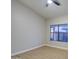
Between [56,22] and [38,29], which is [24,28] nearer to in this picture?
[38,29]

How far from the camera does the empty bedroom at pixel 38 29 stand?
4.27 metres

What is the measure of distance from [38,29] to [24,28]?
1.31 meters

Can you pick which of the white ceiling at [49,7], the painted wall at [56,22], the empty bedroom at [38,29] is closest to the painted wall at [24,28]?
the empty bedroom at [38,29]

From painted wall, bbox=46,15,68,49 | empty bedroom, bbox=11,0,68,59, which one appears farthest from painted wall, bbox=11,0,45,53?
painted wall, bbox=46,15,68,49

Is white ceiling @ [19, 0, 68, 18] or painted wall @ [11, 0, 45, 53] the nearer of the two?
white ceiling @ [19, 0, 68, 18]

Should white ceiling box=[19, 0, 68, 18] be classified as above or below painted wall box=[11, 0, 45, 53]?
above

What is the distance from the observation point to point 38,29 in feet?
19.4

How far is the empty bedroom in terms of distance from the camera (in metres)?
4.27

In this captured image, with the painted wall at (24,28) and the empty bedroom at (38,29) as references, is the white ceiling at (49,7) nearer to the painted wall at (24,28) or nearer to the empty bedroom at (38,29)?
the empty bedroom at (38,29)

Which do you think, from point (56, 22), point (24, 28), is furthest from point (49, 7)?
point (24, 28)

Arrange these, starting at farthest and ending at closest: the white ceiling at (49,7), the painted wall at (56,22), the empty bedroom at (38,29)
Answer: the painted wall at (56,22) → the empty bedroom at (38,29) → the white ceiling at (49,7)

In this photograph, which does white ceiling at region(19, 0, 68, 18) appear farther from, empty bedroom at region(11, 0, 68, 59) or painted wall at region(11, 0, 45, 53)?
painted wall at region(11, 0, 45, 53)
